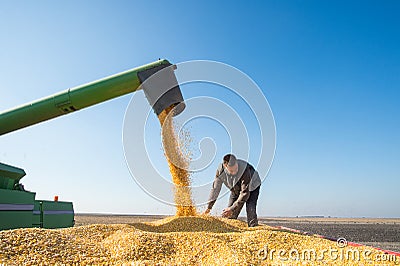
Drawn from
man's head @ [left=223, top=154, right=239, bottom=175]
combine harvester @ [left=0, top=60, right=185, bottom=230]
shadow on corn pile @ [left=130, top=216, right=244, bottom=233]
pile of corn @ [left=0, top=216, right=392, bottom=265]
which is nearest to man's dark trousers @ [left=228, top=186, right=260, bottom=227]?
man's head @ [left=223, top=154, right=239, bottom=175]

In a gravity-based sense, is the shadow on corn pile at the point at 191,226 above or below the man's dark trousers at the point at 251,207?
below

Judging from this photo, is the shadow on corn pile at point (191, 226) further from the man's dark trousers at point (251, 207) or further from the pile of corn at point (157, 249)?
the pile of corn at point (157, 249)

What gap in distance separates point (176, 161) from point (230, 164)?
1015 mm

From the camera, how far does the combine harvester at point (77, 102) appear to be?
494 cm

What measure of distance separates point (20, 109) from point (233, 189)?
360cm

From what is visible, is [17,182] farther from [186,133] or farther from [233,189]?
[233,189]

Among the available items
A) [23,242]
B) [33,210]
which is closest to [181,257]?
[23,242]

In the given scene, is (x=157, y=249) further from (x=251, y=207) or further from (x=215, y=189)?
(x=215, y=189)

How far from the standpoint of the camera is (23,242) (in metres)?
3.18

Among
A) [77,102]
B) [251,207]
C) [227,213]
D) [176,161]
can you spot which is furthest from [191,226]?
[77,102]

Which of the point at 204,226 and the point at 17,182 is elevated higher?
the point at 17,182

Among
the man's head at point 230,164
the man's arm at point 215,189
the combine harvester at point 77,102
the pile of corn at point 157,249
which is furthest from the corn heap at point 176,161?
the pile of corn at point 157,249

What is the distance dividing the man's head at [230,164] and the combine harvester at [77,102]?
53.4 inches

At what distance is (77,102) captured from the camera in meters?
5.18
